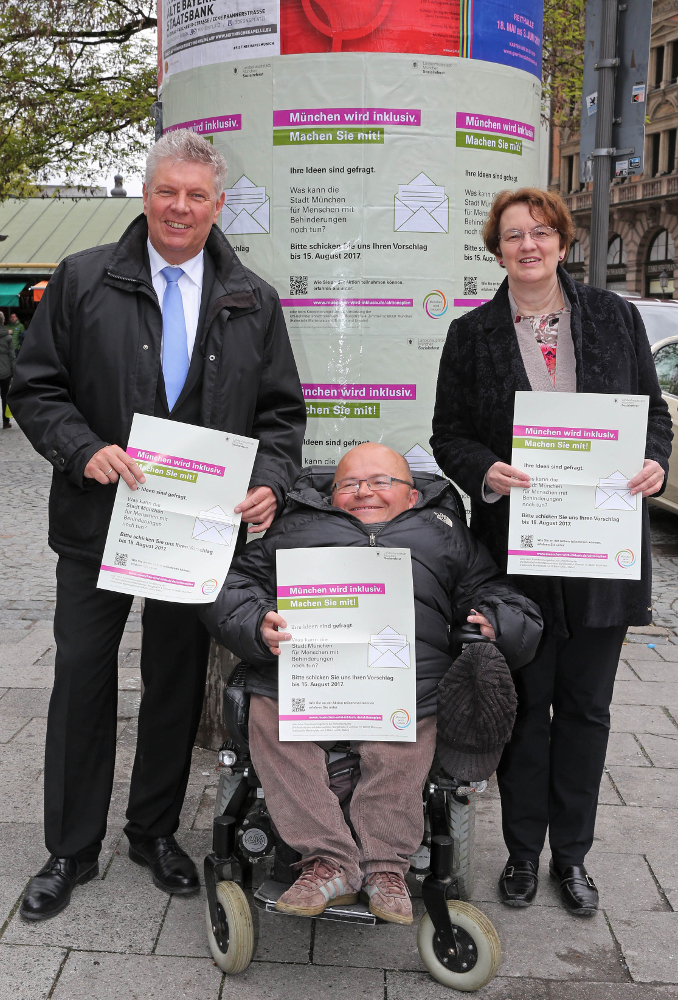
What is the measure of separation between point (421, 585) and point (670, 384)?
23.1 feet

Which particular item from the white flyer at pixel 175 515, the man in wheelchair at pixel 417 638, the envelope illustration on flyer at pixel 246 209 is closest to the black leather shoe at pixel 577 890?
the man in wheelchair at pixel 417 638

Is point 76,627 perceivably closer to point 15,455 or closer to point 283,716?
point 283,716

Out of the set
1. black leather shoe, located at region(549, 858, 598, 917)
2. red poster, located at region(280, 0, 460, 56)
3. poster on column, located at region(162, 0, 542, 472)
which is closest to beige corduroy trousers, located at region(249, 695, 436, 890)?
black leather shoe, located at region(549, 858, 598, 917)

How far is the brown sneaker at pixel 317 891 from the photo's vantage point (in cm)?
259

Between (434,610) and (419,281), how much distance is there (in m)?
1.46

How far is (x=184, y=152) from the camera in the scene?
3027 millimetres

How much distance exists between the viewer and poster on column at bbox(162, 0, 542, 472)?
381 centimetres

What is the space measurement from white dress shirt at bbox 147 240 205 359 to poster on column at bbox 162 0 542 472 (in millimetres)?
832

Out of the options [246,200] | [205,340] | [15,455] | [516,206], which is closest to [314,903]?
[205,340]

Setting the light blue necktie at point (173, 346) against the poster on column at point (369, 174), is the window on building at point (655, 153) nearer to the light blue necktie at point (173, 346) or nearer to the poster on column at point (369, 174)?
the poster on column at point (369, 174)

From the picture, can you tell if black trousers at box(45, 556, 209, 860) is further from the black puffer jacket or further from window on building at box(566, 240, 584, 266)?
window on building at box(566, 240, 584, 266)

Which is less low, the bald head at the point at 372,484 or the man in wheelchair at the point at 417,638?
the bald head at the point at 372,484

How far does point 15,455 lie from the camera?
14.5 m

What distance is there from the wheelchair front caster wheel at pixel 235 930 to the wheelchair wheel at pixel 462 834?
1.91 feet
